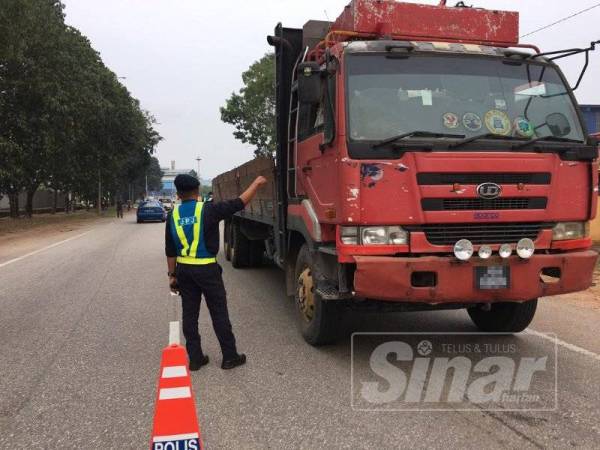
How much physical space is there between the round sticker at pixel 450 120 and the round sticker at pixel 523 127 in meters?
0.52

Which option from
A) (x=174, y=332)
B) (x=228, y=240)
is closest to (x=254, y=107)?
(x=228, y=240)

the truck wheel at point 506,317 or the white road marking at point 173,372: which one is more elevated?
the white road marking at point 173,372

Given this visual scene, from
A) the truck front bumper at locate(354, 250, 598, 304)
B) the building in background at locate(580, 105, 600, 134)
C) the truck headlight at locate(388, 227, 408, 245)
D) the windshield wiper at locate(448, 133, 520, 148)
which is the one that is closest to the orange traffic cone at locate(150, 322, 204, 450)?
the truck front bumper at locate(354, 250, 598, 304)

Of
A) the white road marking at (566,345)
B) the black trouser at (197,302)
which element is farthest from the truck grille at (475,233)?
the black trouser at (197,302)

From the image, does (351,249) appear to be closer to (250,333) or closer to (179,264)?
(179,264)

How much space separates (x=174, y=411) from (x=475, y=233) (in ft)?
9.02

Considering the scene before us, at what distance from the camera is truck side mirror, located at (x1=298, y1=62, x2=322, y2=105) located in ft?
15.6

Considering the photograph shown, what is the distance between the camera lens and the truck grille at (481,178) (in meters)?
4.39

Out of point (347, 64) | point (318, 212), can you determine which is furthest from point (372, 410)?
point (347, 64)

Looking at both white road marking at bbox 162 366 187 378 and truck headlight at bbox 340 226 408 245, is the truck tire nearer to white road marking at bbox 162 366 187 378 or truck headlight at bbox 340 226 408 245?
truck headlight at bbox 340 226 408 245

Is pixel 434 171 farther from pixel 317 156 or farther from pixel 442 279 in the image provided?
pixel 317 156

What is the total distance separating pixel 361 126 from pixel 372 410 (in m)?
2.18

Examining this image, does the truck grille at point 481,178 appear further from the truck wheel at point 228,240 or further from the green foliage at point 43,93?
the green foliage at point 43,93

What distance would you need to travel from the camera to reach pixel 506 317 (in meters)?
5.71
